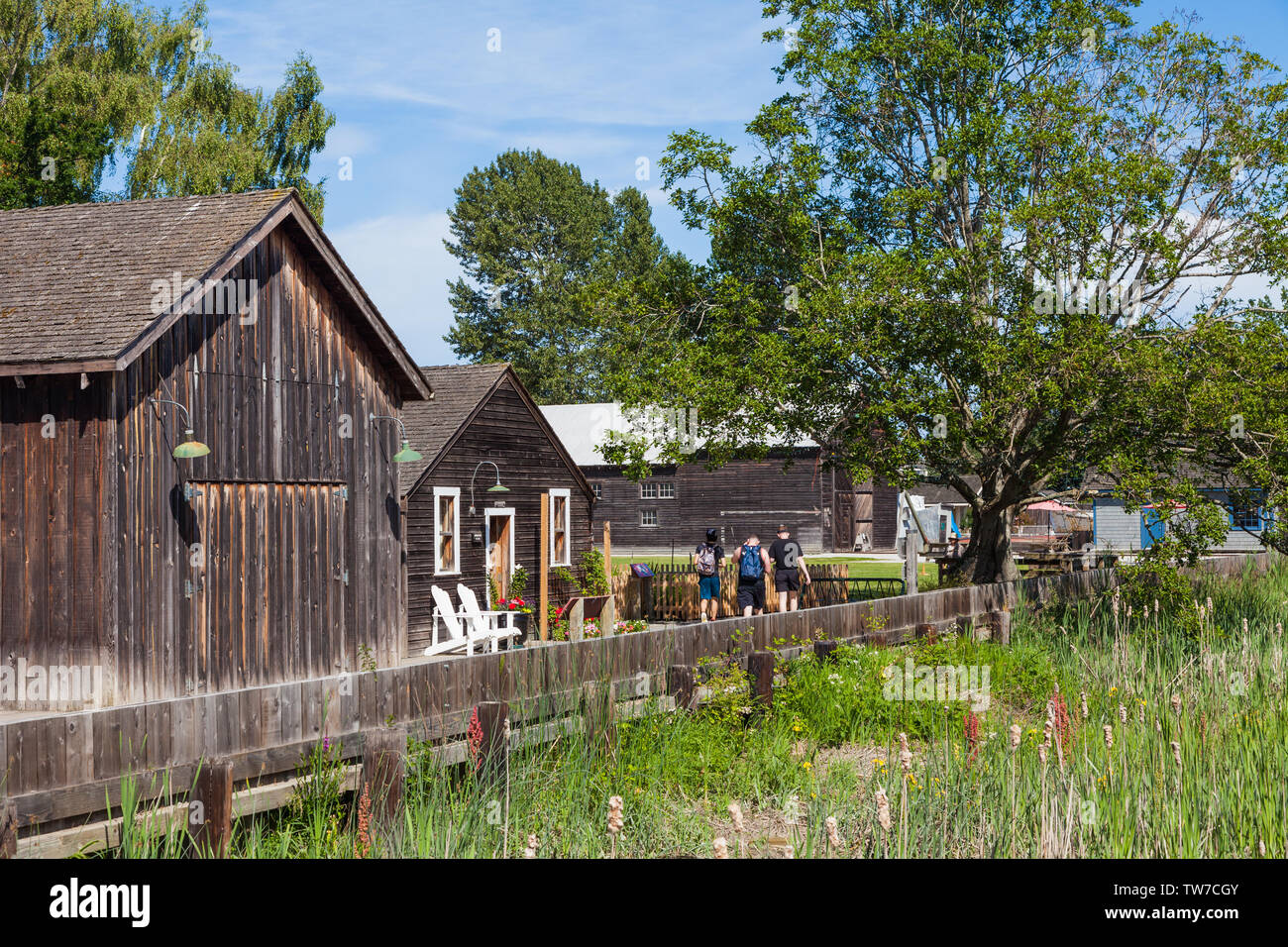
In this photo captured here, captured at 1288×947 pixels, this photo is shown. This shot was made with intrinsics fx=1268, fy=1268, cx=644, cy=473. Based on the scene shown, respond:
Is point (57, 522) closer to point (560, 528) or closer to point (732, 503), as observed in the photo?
point (560, 528)

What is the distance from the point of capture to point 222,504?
1450 cm

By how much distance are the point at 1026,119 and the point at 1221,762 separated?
15767 mm

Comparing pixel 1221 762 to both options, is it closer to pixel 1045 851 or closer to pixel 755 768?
pixel 1045 851

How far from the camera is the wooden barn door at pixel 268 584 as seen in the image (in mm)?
14211

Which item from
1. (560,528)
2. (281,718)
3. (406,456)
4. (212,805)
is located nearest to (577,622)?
(406,456)

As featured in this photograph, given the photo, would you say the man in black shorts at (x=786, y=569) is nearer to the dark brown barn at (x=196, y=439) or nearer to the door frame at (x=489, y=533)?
the door frame at (x=489, y=533)

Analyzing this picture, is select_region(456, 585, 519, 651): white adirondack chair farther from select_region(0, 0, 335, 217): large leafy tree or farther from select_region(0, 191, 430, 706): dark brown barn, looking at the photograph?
select_region(0, 0, 335, 217): large leafy tree

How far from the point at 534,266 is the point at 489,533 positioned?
182 ft

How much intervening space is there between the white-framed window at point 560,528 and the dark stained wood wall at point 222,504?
8.80m

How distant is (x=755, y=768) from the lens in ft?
31.8

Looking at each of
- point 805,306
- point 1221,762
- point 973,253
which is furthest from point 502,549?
point 1221,762

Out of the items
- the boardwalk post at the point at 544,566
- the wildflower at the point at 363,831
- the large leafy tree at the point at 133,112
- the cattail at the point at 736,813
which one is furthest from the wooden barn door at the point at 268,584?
the large leafy tree at the point at 133,112

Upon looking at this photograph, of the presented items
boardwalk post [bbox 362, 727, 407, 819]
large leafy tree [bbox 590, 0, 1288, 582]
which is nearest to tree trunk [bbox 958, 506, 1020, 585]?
large leafy tree [bbox 590, 0, 1288, 582]

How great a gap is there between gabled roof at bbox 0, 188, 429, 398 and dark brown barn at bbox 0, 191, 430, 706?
0.10 feet
